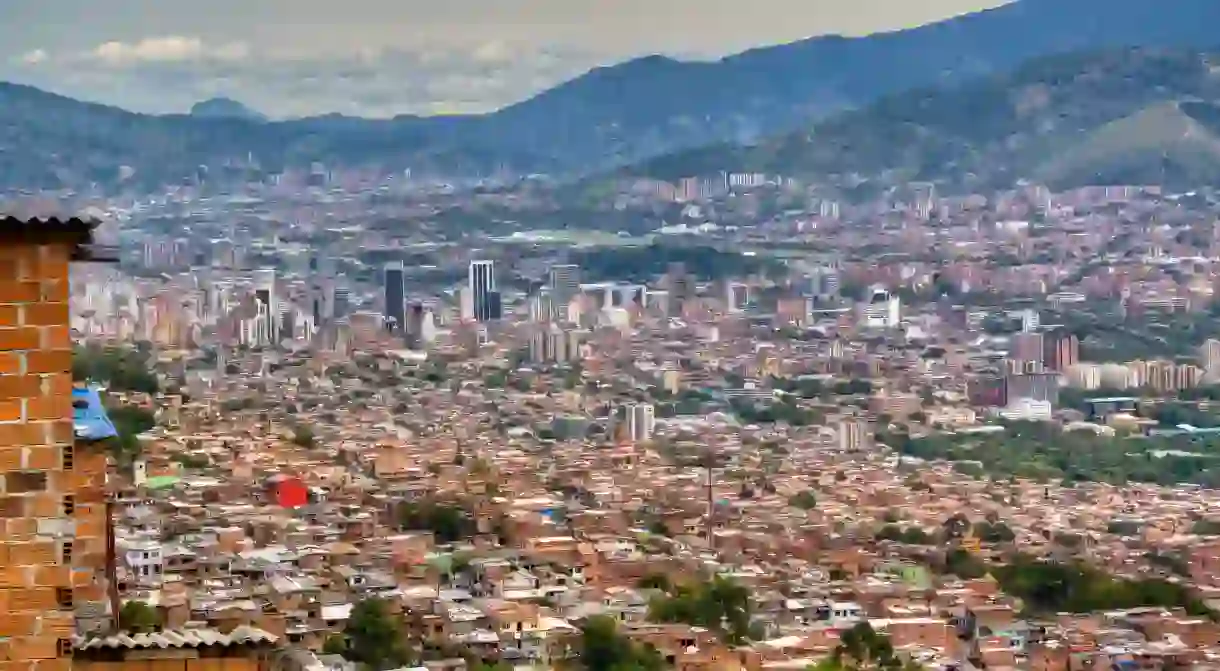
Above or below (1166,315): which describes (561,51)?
above

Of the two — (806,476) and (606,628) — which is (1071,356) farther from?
(606,628)

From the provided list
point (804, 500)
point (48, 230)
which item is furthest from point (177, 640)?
point (804, 500)

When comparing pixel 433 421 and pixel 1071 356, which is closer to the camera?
pixel 433 421

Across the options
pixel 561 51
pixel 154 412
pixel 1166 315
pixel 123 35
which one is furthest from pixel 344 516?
pixel 561 51

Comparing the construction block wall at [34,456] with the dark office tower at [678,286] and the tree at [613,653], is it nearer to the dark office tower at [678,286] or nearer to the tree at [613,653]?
the tree at [613,653]

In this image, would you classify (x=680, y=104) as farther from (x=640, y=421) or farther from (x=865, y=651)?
(x=865, y=651)

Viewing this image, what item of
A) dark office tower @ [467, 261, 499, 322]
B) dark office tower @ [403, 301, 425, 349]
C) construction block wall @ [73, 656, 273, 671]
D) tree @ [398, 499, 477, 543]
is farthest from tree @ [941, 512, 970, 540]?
construction block wall @ [73, 656, 273, 671]

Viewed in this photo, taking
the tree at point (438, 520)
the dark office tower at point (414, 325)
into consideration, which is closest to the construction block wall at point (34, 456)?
the tree at point (438, 520)

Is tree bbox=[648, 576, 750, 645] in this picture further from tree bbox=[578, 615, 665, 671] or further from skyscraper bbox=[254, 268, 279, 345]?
skyscraper bbox=[254, 268, 279, 345]
